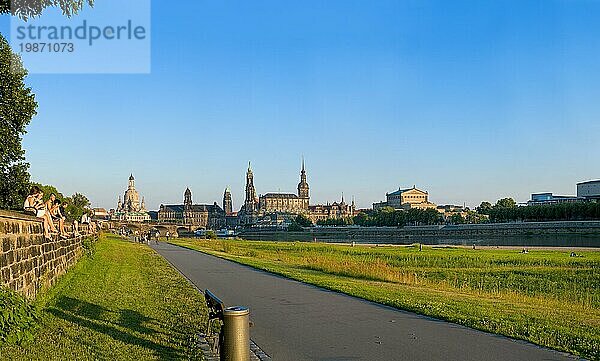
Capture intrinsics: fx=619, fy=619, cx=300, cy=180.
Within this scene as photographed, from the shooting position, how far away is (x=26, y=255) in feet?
45.1

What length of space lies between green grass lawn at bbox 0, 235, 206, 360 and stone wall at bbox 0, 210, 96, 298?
458 millimetres

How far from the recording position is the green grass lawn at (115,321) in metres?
9.33

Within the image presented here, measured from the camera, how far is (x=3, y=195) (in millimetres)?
31141

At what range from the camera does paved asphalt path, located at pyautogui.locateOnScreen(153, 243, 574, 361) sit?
960cm

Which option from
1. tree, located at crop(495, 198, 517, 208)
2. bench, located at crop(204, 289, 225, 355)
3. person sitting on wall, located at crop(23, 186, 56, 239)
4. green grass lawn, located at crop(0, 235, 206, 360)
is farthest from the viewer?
tree, located at crop(495, 198, 517, 208)

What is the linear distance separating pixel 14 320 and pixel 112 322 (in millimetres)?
2416

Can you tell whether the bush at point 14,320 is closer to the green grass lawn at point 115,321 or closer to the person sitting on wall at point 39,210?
the green grass lawn at point 115,321

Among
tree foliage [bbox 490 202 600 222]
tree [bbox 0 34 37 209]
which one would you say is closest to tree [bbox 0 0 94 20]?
tree [bbox 0 34 37 209]

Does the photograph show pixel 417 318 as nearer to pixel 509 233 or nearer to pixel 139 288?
pixel 139 288

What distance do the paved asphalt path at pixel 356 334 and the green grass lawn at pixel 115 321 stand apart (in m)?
1.41

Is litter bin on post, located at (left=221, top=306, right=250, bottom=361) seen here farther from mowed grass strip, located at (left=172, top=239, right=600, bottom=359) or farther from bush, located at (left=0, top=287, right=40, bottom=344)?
mowed grass strip, located at (left=172, top=239, right=600, bottom=359)

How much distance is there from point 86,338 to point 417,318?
6676 millimetres

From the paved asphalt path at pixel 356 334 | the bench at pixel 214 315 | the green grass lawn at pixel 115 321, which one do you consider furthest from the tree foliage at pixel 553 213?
the bench at pixel 214 315

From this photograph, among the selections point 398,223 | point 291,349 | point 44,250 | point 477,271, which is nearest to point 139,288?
point 44,250
